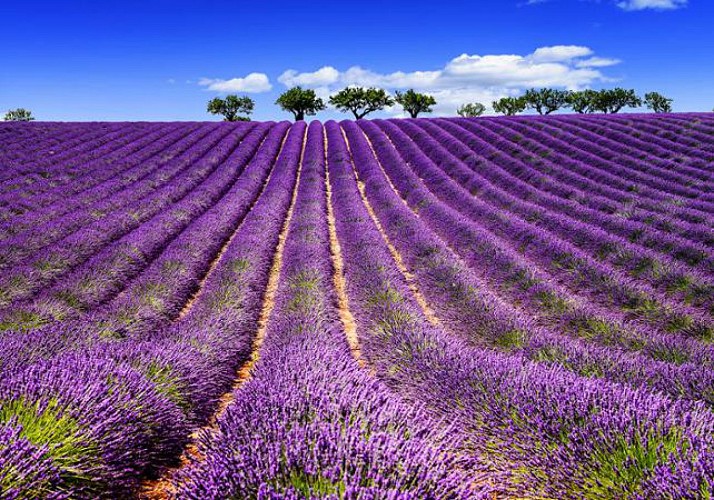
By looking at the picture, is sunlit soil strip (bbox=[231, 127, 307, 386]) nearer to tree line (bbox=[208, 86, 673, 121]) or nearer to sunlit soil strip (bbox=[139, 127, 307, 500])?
sunlit soil strip (bbox=[139, 127, 307, 500])

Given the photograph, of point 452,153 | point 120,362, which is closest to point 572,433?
point 120,362

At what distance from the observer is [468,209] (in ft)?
38.8

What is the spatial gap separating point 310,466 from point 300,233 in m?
8.11

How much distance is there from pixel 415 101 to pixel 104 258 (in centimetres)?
4815

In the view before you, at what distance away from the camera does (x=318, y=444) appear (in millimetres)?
1930

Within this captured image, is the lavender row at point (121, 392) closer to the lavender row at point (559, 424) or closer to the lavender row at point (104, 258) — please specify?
the lavender row at point (104, 258)

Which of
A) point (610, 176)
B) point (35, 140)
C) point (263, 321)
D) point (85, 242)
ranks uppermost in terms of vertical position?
point (35, 140)

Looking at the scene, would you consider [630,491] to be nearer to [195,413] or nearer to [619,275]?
[195,413]

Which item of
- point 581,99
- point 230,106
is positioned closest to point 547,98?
point 581,99

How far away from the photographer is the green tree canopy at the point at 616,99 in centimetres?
4844

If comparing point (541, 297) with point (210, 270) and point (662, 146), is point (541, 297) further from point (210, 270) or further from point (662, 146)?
point (662, 146)

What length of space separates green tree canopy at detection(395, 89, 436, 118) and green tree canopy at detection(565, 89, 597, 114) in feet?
49.4

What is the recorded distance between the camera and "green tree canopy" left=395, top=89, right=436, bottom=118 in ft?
167

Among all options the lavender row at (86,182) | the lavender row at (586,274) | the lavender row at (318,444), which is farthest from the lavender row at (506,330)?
the lavender row at (86,182)
